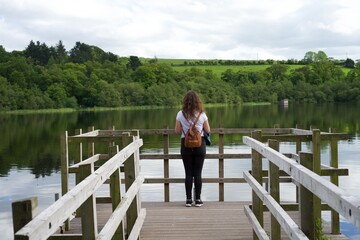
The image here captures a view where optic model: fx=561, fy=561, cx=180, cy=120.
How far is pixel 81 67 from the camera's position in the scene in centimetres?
12181

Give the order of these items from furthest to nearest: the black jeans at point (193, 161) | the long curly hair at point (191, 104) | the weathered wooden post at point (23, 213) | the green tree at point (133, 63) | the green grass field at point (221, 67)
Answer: the green grass field at point (221, 67) → the green tree at point (133, 63) → the black jeans at point (193, 161) → the long curly hair at point (191, 104) → the weathered wooden post at point (23, 213)

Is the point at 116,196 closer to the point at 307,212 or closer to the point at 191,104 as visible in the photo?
the point at 307,212

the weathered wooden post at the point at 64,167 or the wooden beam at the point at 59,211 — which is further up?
the wooden beam at the point at 59,211

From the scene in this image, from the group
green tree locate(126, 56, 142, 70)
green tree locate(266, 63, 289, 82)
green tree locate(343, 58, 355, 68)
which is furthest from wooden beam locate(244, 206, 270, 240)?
green tree locate(343, 58, 355, 68)

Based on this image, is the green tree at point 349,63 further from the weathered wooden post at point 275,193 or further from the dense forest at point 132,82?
the weathered wooden post at point 275,193

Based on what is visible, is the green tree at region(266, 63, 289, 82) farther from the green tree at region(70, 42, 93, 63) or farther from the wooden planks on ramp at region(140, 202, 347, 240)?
the wooden planks on ramp at region(140, 202, 347, 240)

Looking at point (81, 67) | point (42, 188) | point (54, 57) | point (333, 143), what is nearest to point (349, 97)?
point (81, 67)

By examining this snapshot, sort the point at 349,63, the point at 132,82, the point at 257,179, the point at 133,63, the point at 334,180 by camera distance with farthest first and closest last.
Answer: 1. the point at 349,63
2. the point at 133,63
3. the point at 132,82
4. the point at 334,180
5. the point at 257,179

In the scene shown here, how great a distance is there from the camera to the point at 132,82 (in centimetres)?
11831

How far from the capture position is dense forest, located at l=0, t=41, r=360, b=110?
332 feet

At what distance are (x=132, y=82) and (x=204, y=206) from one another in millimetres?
110360

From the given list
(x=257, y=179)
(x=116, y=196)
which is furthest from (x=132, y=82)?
(x=116, y=196)

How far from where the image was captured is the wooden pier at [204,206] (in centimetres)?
284

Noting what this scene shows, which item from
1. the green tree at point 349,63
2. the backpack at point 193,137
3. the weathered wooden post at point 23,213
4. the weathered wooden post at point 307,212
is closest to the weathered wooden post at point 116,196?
the weathered wooden post at point 307,212
